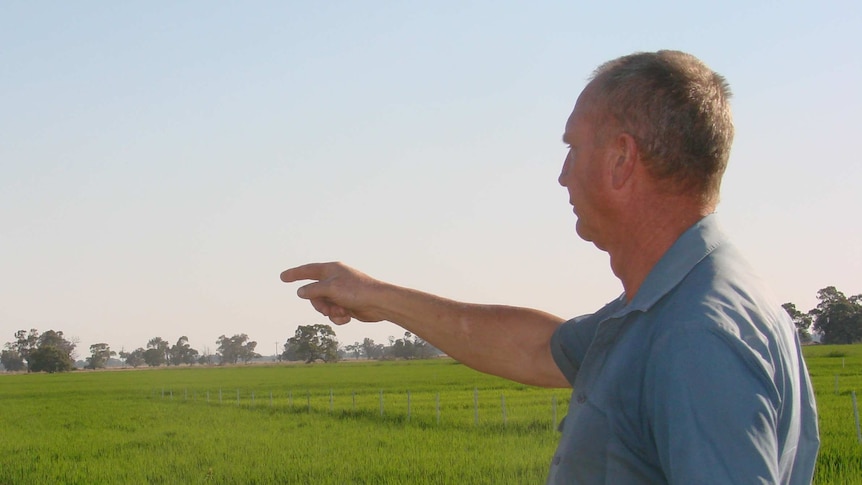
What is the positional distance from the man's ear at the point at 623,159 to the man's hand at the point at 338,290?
0.83 metres

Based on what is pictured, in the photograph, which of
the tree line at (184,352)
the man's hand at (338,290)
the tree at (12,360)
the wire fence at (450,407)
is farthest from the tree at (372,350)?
the man's hand at (338,290)

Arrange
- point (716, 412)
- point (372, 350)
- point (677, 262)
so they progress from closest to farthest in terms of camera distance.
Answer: point (716, 412)
point (677, 262)
point (372, 350)

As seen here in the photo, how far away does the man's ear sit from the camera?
1462mm

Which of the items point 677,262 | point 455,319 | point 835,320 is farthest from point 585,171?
point 835,320

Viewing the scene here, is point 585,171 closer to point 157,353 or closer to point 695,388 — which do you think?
point 695,388

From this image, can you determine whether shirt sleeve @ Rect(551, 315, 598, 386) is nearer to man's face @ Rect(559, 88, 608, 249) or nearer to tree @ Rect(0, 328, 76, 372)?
man's face @ Rect(559, 88, 608, 249)

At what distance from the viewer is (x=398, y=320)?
7.25 ft

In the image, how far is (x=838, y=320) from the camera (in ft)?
326

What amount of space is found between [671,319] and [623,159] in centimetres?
35

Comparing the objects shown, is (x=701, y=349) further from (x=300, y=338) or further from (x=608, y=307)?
(x=300, y=338)

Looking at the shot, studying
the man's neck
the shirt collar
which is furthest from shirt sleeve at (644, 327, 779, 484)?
the man's neck

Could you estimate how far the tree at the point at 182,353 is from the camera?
161 metres

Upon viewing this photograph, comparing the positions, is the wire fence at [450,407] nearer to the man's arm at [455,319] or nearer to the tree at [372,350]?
the man's arm at [455,319]

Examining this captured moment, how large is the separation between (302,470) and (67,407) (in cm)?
2573
